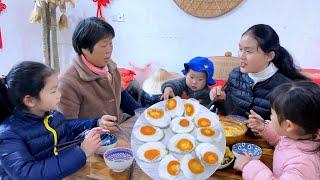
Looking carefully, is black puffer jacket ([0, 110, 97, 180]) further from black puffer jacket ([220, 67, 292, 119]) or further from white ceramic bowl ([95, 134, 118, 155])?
black puffer jacket ([220, 67, 292, 119])

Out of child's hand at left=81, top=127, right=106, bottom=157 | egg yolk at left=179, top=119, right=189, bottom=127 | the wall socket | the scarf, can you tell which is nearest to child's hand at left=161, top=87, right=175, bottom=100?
the scarf

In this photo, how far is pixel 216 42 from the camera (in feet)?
10.1

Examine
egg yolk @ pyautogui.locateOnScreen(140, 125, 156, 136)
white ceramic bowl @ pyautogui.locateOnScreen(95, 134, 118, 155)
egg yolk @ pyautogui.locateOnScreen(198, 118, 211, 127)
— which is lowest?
white ceramic bowl @ pyautogui.locateOnScreen(95, 134, 118, 155)

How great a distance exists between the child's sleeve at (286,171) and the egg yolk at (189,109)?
0.99 ft

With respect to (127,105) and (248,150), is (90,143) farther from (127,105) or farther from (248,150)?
(127,105)

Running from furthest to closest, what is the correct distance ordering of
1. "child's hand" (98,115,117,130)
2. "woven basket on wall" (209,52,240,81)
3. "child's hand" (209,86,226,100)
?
"woven basket on wall" (209,52,240,81) < "child's hand" (209,86,226,100) < "child's hand" (98,115,117,130)

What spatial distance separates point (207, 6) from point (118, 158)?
7.27ft

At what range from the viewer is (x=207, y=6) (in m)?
2.99

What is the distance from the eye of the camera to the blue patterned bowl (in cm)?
115

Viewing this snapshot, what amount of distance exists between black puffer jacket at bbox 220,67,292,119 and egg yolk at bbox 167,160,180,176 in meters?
0.77

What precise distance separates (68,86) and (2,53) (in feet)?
9.39

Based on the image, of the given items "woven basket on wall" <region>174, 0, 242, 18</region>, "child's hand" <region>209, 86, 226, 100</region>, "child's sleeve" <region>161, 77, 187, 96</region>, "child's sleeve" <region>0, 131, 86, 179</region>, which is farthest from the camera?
"woven basket on wall" <region>174, 0, 242, 18</region>

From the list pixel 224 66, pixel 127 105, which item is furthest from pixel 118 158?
pixel 224 66

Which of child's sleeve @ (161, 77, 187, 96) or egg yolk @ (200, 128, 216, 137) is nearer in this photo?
egg yolk @ (200, 128, 216, 137)
